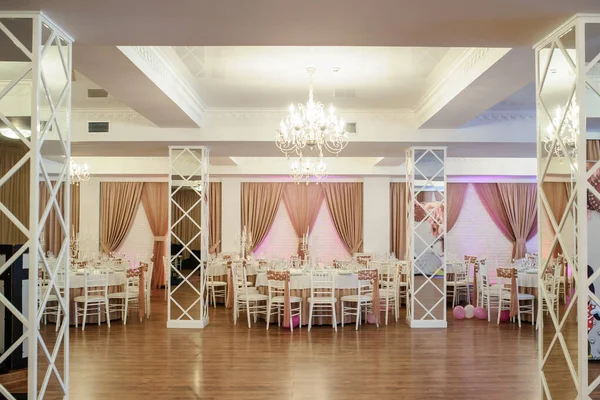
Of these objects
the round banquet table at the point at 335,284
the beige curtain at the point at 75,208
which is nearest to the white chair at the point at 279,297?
the round banquet table at the point at 335,284

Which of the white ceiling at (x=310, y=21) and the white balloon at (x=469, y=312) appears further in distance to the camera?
the white balloon at (x=469, y=312)

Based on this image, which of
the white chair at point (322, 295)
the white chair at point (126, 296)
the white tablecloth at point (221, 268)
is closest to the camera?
the white chair at point (322, 295)

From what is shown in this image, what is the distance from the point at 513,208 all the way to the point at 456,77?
10604 mm

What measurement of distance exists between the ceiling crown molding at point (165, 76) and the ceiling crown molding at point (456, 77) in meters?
3.23

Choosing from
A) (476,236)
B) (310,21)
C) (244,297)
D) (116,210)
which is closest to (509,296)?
(244,297)

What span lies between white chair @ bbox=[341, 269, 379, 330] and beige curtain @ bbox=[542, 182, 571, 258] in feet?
16.2

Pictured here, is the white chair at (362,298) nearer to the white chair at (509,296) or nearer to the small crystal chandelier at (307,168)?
the white chair at (509,296)

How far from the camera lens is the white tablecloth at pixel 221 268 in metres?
11.2

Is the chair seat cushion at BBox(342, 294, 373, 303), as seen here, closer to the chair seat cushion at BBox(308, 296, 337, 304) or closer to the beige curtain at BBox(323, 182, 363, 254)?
the chair seat cushion at BBox(308, 296, 337, 304)

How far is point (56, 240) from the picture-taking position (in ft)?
14.0

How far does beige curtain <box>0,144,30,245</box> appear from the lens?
3582 millimetres

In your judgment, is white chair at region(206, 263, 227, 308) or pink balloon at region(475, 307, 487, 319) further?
white chair at region(206, 263, 227, 308)

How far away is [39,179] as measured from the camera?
3.59 meters

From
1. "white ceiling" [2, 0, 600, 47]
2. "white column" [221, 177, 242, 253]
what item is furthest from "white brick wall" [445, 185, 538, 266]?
"white ceiling" [2, 0, 600, 47]
